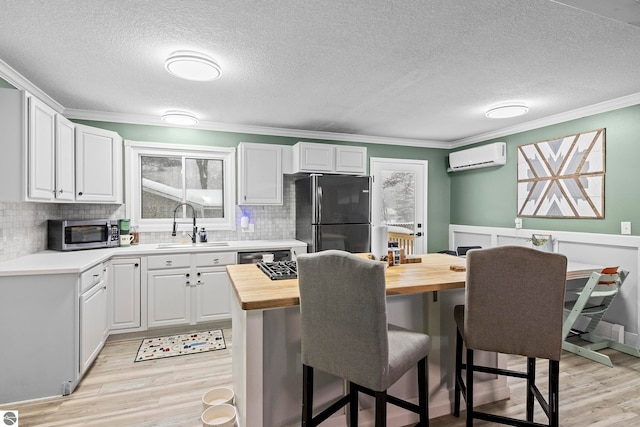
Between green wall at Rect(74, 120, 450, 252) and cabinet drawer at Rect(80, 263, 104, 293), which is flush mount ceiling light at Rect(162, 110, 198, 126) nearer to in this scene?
green wall at Rect(74, 120, 450, 252)

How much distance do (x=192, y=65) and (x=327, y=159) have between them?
2.21 metres

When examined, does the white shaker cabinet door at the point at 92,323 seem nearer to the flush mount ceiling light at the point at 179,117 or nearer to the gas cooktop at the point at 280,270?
the gas cooktop at the point at 280,270

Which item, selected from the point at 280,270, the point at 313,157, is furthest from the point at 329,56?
the point at 313,157

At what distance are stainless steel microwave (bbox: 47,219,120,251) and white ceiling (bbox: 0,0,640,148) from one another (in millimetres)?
1232

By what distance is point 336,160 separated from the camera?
14.3ft

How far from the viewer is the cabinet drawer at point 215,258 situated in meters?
3.60

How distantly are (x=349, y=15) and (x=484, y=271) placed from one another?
1.59 metres

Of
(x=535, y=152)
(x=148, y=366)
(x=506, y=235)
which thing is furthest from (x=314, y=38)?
(x=506, y=235)

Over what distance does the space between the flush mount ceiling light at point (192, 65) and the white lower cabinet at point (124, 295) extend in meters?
1.97

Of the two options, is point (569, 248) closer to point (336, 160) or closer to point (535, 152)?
point (535, 152)

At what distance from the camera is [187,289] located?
3.55 metres

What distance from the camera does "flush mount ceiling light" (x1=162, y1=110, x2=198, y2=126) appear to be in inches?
140

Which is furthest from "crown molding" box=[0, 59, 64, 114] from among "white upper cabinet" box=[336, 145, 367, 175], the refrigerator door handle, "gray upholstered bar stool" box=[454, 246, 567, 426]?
"gray upholstered bar stool" box=[454, 246, 567, 426]

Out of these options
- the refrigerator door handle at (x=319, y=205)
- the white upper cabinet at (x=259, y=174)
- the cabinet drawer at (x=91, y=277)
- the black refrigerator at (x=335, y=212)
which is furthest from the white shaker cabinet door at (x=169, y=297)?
the refrigerator door handle at (x=319, y=205)
